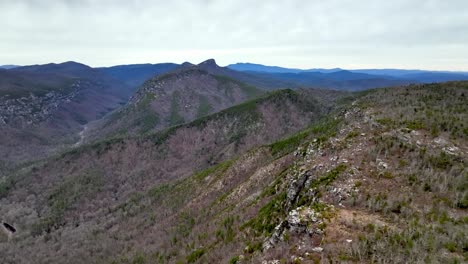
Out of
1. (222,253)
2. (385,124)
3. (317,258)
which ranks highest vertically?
(385,124)

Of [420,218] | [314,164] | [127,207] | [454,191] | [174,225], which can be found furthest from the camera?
[127,207]

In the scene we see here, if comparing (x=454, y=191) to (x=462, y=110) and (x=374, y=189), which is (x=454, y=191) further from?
(x=462, y=110)

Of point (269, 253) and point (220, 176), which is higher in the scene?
point (269, 253)

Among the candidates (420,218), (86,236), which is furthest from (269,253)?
(86,236)

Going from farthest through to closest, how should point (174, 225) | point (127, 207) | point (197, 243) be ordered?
point (127, 207)
point (174, 225)
point (197, 243)

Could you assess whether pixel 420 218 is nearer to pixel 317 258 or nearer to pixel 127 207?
pixel 317 258

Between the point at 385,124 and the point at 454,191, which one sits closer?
the point at 454,191

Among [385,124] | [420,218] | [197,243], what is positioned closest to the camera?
[420,218]

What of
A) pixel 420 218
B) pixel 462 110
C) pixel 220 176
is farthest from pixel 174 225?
pixel 420 218

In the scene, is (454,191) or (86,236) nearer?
(454,191)
